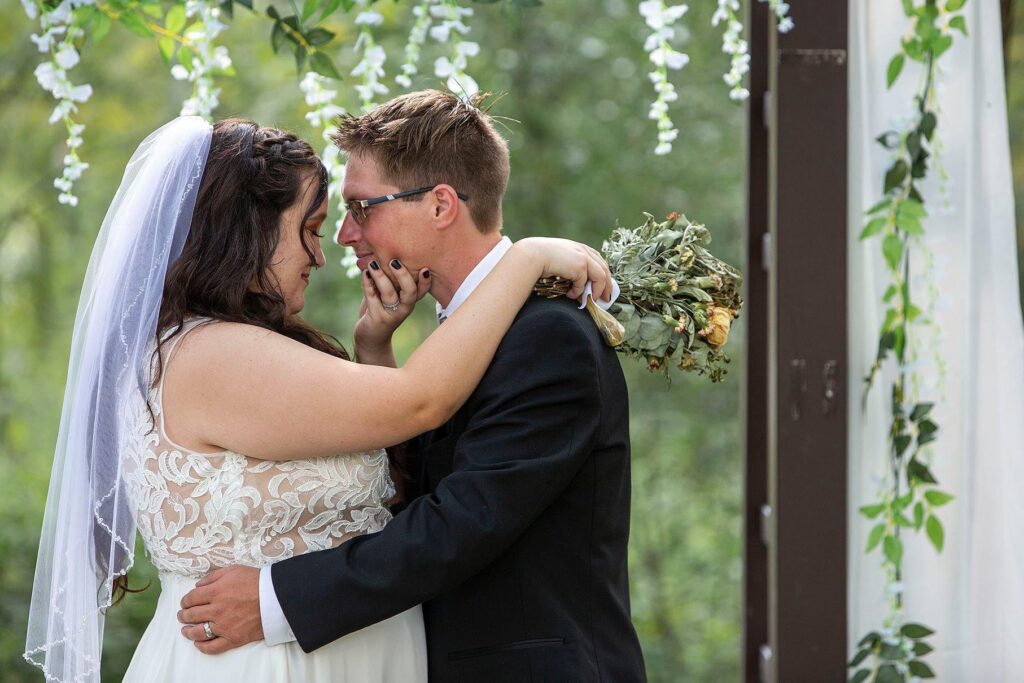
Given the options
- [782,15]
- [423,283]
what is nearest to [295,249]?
[423,283]

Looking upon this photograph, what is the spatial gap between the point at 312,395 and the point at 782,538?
1184 mm

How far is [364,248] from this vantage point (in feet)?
8.19

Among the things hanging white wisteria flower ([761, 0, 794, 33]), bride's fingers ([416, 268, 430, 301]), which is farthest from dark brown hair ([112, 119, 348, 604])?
hanging white wisteria flower ([761, 0, 794, 33])

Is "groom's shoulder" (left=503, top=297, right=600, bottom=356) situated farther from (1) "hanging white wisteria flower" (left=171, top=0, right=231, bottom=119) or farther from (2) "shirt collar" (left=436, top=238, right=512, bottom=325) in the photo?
(1) "hanging white wisteria flower" (left=171, top=0, right=231, bottom=119)

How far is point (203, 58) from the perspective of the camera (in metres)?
2.68

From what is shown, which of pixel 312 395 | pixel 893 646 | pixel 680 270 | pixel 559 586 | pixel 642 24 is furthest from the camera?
pixel 642 24

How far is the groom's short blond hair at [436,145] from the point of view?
8.02 feet

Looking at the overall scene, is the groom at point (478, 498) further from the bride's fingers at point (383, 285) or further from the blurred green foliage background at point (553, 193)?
the blurred green foliage background at point (553, 193)

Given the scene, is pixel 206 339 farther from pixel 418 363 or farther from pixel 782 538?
pixel 782 538

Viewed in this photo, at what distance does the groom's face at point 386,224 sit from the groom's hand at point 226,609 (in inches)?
30.9

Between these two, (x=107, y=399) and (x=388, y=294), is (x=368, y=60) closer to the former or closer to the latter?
(x=388, y=294)

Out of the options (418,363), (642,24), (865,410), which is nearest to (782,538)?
(865,410)

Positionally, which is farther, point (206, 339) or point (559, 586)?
point (559, 586)

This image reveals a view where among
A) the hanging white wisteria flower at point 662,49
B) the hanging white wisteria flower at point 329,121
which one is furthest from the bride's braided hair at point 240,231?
the hanging white wisteria flower at point 662,49
